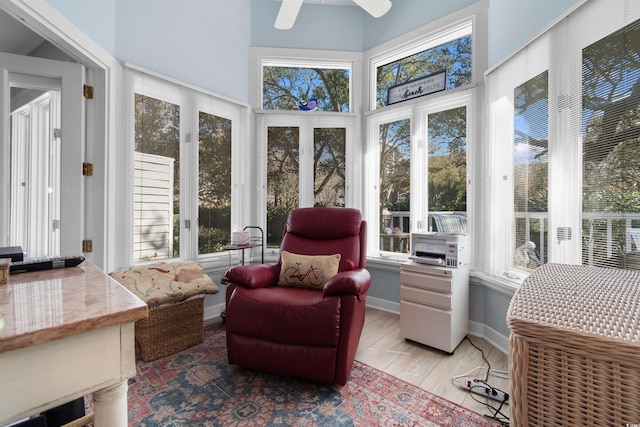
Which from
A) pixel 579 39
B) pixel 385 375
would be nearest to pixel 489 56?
pixel 579 39

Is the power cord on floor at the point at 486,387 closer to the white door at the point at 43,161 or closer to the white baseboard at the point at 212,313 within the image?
the white baseboard at the point at 212,313

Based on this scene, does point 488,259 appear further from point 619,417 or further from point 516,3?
point 619,417

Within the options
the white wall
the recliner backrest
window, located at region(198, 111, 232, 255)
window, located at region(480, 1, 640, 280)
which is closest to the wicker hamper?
window, located at region(480, 1, 640, 280)

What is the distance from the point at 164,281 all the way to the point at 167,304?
0.19 meters

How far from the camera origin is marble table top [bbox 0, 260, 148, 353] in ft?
1.68

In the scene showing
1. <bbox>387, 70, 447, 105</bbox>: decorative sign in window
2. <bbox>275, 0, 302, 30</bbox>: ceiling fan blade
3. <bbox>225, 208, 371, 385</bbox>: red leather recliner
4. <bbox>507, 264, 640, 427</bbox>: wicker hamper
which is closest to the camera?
<bbox>507, 264, 640, 427</bbox>: wicker hamper

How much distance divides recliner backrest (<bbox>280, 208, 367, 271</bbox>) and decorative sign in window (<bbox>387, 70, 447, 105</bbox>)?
4.89 ft

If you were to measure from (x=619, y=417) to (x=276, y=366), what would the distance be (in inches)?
60.8

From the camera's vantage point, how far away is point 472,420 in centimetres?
144

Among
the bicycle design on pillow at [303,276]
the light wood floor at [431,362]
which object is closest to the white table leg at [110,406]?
the bicycle design on pillow at [303,276]

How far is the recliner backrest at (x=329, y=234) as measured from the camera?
7.37ft

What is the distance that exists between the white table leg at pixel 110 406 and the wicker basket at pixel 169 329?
60.5 inches

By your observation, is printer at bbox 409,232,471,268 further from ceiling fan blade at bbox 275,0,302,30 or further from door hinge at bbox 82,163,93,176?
door hinge at bbox 82,163,93,176

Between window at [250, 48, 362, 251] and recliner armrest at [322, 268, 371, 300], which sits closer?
recliner armrest at [322, 268, 371, 300]
